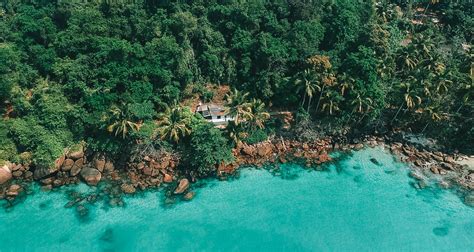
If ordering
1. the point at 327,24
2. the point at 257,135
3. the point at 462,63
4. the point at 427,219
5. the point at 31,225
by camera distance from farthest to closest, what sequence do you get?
the point at 327,24
the point at 462,63
the point at 257,135
the point at 427,219
the point at 31,225

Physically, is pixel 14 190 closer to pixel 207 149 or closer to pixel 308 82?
pixel 207 149

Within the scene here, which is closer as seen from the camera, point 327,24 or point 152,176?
point 152,176

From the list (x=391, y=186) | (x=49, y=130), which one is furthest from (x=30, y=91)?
(x=391, y=186)

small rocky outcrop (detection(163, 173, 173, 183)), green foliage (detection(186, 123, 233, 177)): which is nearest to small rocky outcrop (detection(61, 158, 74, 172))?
small rocky outcrop (detection(163, 173, 173, 183))

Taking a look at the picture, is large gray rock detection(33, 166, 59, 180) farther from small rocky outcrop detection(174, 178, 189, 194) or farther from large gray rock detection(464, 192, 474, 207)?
large gray rock detection(464, 192, 474, 207)

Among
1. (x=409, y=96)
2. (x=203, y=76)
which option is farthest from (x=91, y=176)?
(x=409, y=96)

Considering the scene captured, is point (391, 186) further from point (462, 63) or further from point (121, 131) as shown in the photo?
point (121, 131)

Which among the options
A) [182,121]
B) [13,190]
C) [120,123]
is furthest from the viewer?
[182,121]

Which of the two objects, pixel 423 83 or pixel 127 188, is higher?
pixel 423 83
